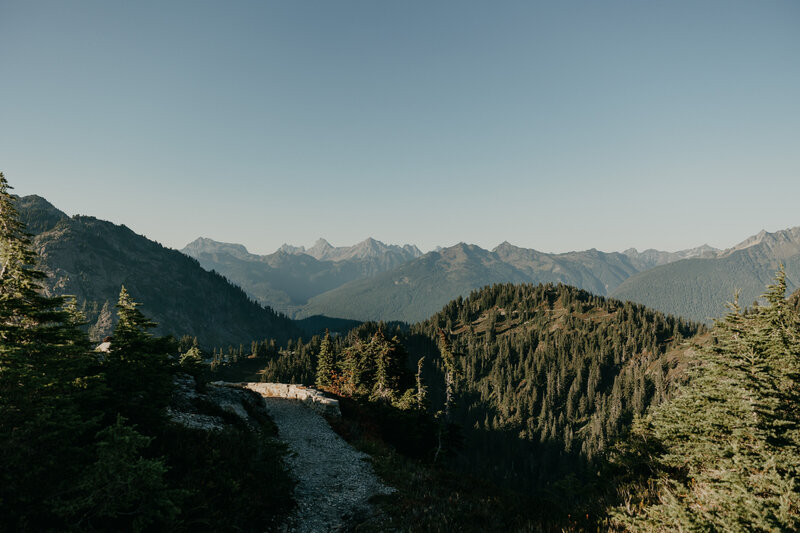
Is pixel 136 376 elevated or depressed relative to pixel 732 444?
elevated

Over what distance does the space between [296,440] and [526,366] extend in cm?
16812

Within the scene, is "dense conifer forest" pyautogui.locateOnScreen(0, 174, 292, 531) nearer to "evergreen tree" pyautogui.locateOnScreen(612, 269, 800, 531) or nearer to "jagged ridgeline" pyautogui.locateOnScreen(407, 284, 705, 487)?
"evergreen tree" pyautogui.locateOnScreen(612, 269, 800, 531)

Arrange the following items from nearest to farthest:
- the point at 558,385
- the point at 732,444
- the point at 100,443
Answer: the point at 100,443
the point at 732,444
the point at 558,385

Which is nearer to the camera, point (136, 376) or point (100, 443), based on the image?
point (100, 443)

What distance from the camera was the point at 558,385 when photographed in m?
157

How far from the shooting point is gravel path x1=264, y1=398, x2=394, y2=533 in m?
14.4

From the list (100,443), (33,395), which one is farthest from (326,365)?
(100,443)

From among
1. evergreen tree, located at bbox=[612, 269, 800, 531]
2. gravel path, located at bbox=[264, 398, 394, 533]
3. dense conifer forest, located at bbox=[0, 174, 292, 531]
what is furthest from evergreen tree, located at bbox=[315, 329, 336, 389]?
evergreen tree, located at bbox=[612, 269, 800, 531]

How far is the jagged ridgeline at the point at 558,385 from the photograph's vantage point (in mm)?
130250

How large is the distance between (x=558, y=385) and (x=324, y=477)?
16637 cm

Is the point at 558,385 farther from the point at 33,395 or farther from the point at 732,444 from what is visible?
the point at 33,395

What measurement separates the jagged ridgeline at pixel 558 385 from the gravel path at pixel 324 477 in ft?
348

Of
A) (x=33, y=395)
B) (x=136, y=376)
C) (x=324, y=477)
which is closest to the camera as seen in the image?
(x=33, y=395)

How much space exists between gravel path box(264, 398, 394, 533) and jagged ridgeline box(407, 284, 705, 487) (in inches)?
4181
